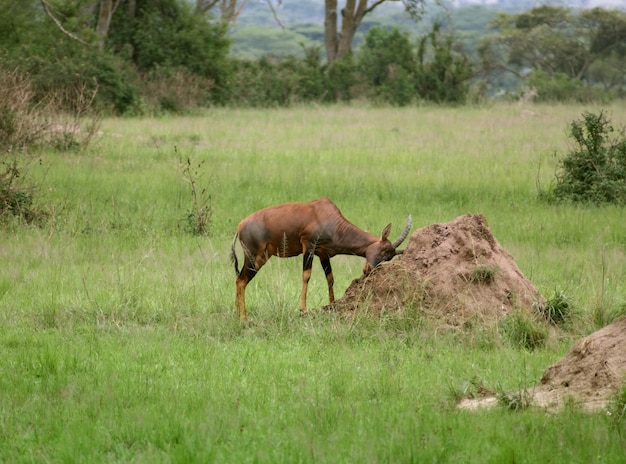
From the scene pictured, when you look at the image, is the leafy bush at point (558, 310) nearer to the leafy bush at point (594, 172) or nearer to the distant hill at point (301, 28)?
the leafy bush at point (594, 172)

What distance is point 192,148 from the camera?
65.5 ft

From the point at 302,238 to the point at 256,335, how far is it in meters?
1.06

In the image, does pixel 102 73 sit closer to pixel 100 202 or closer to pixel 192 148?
pixel 192 148

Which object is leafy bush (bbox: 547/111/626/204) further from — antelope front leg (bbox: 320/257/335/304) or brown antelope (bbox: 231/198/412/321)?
antelope front leg (bbox: 320/257/335/304)

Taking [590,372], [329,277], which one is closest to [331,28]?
[329,277]

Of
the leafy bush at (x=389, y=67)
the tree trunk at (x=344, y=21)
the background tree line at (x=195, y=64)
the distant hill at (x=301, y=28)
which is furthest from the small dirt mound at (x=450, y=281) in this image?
the distant hill at (x=301, y=28)

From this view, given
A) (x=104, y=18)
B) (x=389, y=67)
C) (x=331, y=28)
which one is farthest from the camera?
(x=331, y=28)

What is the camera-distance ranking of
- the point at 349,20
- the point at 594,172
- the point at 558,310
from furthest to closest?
the point at 349,20
the point at 594,172
the point at 558,310

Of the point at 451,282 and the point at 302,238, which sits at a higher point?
the point at 302,238

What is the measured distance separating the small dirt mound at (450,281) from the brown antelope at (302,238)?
9.7 inches

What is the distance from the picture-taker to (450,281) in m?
8.61

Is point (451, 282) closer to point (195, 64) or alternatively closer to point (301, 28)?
point (195, 64)

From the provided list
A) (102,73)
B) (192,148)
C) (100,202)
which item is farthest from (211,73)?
(100,202)

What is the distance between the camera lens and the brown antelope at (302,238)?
8820mm
